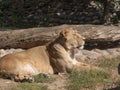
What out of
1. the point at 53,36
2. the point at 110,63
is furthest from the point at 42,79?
the point at 53,36

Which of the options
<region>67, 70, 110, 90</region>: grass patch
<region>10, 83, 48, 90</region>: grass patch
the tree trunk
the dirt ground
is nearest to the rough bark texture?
the dirt ground

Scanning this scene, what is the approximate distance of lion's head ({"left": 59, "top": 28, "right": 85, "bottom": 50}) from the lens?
30.5 ft

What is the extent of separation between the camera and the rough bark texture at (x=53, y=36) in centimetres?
1128

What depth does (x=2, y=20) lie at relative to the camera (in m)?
16.0

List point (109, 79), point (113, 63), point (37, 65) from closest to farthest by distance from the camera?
1. point (109, 79)
2. point (37, 65)
3. point (113, 63)

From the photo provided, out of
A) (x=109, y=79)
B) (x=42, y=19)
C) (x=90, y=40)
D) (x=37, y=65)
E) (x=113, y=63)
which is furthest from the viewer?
(x=42, y=19)

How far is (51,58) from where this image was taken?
374 inches

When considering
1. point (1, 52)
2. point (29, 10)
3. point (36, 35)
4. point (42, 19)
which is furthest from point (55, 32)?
point (29, 10)

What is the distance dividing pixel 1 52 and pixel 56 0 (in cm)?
550

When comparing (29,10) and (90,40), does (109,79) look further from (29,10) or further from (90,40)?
(29,10)

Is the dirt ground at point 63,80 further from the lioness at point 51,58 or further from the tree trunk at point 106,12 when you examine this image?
the tree trunk at point 106,12

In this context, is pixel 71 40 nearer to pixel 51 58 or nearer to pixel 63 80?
pixel 51 58

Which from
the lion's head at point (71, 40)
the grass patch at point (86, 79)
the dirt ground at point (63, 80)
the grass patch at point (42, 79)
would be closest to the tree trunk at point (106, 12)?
the dirt ground at point (63, 80)

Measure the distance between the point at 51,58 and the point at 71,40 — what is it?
58 cm
